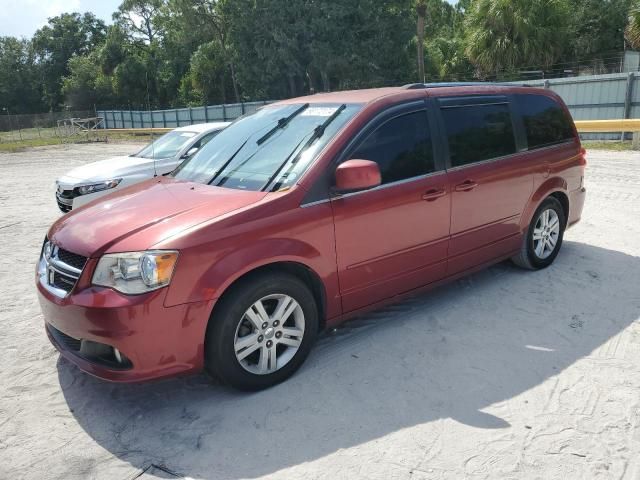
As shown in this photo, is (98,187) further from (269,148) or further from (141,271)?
(141,271)

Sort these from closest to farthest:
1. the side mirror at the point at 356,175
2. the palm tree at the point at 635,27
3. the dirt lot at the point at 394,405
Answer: the dirt lot at the point at 394,405 → the side mirror at the point at 356,175 → the palm tree at the point at 635,27

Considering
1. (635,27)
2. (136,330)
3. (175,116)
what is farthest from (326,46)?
(136,330)

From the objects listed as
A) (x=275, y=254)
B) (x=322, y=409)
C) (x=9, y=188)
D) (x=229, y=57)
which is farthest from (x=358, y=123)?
(x=229, y=57)

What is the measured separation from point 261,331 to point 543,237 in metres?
3.31

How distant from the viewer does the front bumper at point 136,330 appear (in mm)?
3014

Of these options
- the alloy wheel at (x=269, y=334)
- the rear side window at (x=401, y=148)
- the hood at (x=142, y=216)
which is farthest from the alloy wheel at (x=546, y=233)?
the hood at (x=142, y=216)

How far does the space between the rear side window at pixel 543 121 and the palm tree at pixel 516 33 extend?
2262 cm

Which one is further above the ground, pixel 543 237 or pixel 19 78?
pixel 19 78

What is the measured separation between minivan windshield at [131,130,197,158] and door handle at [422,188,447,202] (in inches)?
225

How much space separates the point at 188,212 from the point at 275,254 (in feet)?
1.97

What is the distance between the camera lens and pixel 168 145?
9320 mm

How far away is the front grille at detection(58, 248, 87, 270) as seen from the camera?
10.7 ft

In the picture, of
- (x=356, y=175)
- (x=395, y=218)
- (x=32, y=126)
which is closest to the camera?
(x=356, y=175)

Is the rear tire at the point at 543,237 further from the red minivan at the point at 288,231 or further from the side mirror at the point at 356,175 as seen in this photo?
the side mirror at the point at 356,175
